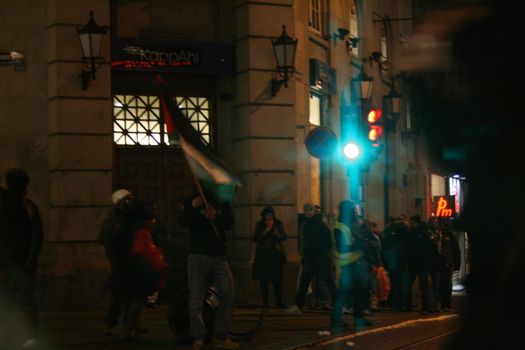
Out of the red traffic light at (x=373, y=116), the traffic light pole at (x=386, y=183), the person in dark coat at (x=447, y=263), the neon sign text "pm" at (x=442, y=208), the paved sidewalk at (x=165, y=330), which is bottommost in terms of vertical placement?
the paved sidewalk at (x=165, y=330)

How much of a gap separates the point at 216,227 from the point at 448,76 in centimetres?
834

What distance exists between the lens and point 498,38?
7.95 feet

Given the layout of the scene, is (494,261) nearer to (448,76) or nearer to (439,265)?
(448,76)

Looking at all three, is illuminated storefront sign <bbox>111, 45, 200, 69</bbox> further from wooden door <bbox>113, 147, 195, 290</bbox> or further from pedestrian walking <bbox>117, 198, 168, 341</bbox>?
pedestrian walking <bbox>117, 198, 168, 341</bbox>

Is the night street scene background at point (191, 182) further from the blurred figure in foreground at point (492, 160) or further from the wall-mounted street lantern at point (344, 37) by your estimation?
the blurred figure in foreground at point (492, 160)

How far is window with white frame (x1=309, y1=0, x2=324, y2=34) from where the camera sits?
21500 millimetres

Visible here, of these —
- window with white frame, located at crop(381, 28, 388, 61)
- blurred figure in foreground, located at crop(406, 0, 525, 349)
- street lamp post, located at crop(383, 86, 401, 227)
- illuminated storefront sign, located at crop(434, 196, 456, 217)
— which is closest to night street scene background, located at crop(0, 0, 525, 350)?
street lamp post, located at crop(383, 86, 401, 227)

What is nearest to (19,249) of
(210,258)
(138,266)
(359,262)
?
(138,266)

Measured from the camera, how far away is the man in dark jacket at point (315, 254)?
52.3 feet

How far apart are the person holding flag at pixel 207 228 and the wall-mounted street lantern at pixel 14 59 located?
6.08 m

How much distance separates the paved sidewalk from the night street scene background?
5 centimetres

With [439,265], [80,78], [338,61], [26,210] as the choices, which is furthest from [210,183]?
[338,61]

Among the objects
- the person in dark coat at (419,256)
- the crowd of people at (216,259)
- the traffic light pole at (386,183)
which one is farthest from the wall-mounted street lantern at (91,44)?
the traffic light pole at (386,183)

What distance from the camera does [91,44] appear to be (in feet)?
52.1
